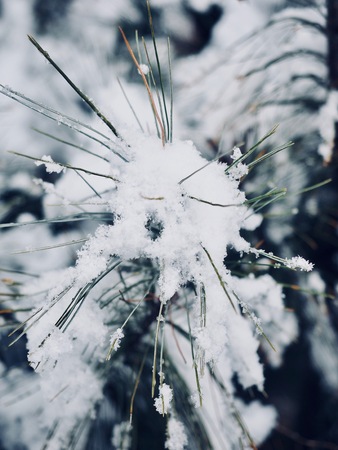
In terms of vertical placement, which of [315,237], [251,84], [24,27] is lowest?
[315,237]

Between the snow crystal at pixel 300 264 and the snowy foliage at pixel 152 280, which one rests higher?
the snowy foliage at pixel 152 280

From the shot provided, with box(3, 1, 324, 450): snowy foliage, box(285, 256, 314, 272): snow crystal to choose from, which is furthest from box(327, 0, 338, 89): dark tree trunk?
box(285, 256, 314, 272): snow crystal

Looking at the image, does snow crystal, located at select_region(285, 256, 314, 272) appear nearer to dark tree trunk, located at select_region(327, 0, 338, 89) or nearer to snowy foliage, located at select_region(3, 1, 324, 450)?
snowy foliage, located at select_region(3, 1, 324, 450)

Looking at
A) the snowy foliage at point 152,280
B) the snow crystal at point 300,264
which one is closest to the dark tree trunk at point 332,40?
the snowy foliage at point 152,280

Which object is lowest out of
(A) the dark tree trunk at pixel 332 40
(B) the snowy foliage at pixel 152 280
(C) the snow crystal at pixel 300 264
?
Result: (C) the snow crystal at pixel 300 264

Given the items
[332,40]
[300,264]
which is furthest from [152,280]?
[332,40]

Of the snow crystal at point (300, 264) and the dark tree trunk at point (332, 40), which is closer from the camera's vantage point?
the snow crystal at point (300, 264)

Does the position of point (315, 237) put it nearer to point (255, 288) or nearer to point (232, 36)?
point (255, 288)

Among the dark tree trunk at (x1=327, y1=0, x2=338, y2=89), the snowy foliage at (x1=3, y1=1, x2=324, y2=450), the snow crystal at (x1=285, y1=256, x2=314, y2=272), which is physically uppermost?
the dark tree trunk at (x1=327, y1=0, x2=338, y2=89)

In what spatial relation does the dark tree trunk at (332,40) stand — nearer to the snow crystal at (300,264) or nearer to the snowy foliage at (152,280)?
the snowy foliage at (152,280)

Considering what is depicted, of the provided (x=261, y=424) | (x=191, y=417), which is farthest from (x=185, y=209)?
(x=261, y=424)

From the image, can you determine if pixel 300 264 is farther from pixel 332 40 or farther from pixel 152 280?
pixel 332 40
